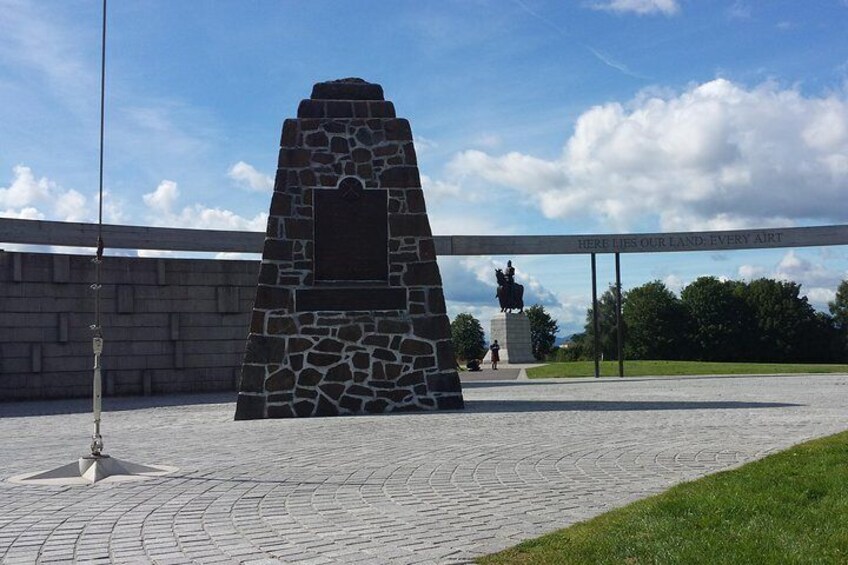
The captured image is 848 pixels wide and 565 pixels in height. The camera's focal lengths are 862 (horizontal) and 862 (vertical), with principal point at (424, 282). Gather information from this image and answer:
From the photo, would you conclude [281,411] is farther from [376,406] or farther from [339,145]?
[339,145]

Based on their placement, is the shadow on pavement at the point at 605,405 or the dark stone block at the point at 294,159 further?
the dark stone block at the point at 294,159

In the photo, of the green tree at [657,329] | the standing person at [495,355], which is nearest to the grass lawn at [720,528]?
the standing person at [495,355]

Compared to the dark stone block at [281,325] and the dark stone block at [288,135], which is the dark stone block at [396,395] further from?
the dark stone block at [288,135]

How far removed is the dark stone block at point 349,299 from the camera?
1324 cm

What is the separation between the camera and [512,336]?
1572 inches

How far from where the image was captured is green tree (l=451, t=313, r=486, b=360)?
317ft

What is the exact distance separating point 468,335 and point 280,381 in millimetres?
87449

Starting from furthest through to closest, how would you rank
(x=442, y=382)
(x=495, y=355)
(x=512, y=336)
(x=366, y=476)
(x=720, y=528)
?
(x=512, y=336) → (x=495, y=355) → (x=442, y=382) → (x=366, y=476) → (x=720, y=528)

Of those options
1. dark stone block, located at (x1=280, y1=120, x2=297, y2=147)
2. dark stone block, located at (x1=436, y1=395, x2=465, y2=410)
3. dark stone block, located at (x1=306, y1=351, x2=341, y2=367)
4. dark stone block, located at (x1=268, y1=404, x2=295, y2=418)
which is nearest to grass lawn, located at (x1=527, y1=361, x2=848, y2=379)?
dark stone block, located at (x1=436, y1=395, x2=465, y2=410)

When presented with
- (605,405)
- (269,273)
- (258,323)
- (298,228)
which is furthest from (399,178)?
(605,405)

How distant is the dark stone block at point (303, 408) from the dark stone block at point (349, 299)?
4.64ft

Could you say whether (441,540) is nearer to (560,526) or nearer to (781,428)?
(560,526)

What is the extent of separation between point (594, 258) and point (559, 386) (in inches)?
215

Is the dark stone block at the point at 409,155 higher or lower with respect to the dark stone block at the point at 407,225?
higher
